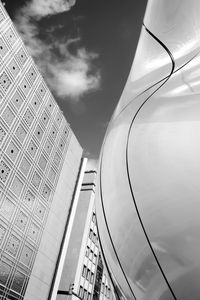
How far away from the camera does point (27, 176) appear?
55.1ft

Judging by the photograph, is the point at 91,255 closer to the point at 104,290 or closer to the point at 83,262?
the point at 83,262

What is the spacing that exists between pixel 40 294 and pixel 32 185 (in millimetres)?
6719

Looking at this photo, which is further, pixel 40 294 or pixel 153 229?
pixel 40 294

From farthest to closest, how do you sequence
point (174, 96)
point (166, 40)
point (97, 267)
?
point (97, 267) → point (166, 40) → point (174, 96)

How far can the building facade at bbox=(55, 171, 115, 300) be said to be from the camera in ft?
78.2

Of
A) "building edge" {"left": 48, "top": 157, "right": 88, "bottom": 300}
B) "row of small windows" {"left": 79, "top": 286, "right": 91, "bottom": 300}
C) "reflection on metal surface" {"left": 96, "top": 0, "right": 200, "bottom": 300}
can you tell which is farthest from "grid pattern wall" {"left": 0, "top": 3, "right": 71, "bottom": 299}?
"reflection on metal surface" {"left": 96, "top": 0, "right": 200, "bottom": 300}

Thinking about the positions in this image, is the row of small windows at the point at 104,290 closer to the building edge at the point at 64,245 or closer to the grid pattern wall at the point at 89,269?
the grid pattern wall at the point at 89,269

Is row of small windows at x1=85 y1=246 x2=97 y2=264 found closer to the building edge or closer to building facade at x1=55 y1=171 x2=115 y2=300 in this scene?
building facade at x1=55 y1=171 x2=115 y2=300

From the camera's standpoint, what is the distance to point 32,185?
17125 mm

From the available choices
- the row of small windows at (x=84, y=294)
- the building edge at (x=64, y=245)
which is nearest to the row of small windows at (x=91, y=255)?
the row of small windows at (x=84, y=294)

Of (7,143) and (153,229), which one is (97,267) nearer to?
(7,143)

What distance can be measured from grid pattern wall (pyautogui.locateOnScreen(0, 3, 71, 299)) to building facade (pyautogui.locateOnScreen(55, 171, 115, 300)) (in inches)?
331

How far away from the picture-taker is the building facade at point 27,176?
15.1 metres

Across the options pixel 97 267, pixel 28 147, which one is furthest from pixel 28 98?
pixel 97 267
